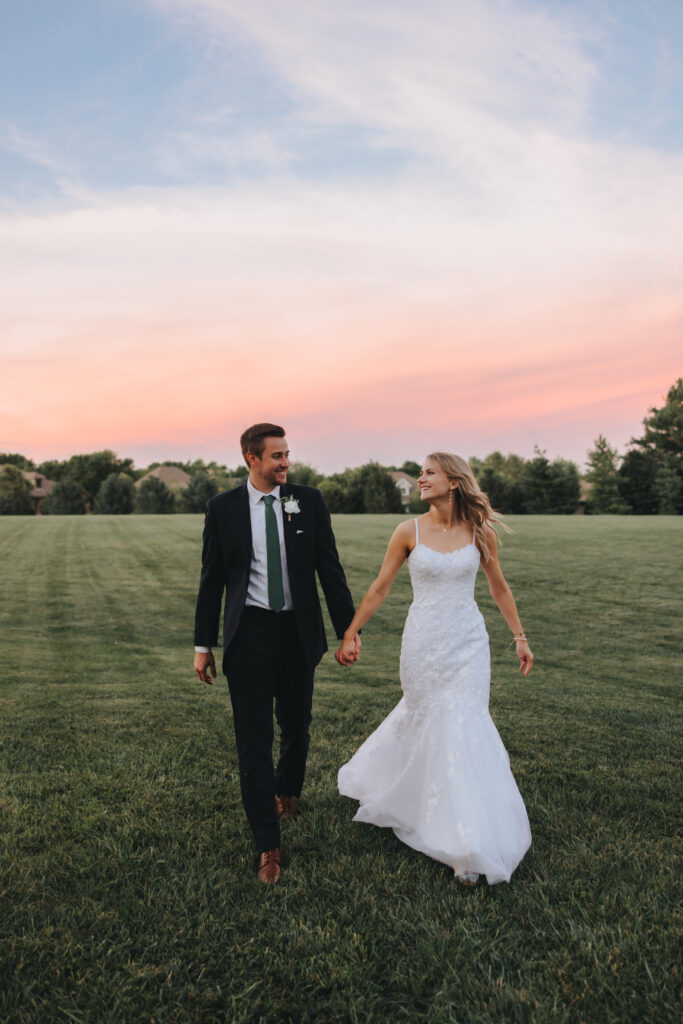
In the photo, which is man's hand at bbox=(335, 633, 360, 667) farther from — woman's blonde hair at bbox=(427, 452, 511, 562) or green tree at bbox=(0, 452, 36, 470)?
green tree at bbox=(0, 452, 36, 470)

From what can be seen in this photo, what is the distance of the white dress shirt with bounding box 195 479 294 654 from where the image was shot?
4082 mm

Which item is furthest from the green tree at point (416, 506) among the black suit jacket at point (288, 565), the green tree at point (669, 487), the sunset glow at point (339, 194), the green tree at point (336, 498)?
the black suit jacket at point (288, 565)

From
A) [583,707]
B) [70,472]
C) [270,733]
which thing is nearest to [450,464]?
[270,733]

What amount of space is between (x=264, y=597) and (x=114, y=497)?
7477 cm

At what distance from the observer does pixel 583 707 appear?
7.57 metres

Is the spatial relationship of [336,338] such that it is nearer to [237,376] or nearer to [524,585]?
Result: [237,376]

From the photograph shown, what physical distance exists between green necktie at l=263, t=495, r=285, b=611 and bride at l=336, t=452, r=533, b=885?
0.56 meters

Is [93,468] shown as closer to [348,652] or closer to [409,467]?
[409,467]

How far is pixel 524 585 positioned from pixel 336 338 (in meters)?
9.82

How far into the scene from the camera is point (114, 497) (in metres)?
74.6

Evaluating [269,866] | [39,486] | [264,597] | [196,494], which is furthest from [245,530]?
[39,486]

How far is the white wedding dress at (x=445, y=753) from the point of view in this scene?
371 cm

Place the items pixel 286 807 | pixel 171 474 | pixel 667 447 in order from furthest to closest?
pixel 171 474 → pixel 667 447 → pixel 286 807

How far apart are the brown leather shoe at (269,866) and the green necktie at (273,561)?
137 cm
